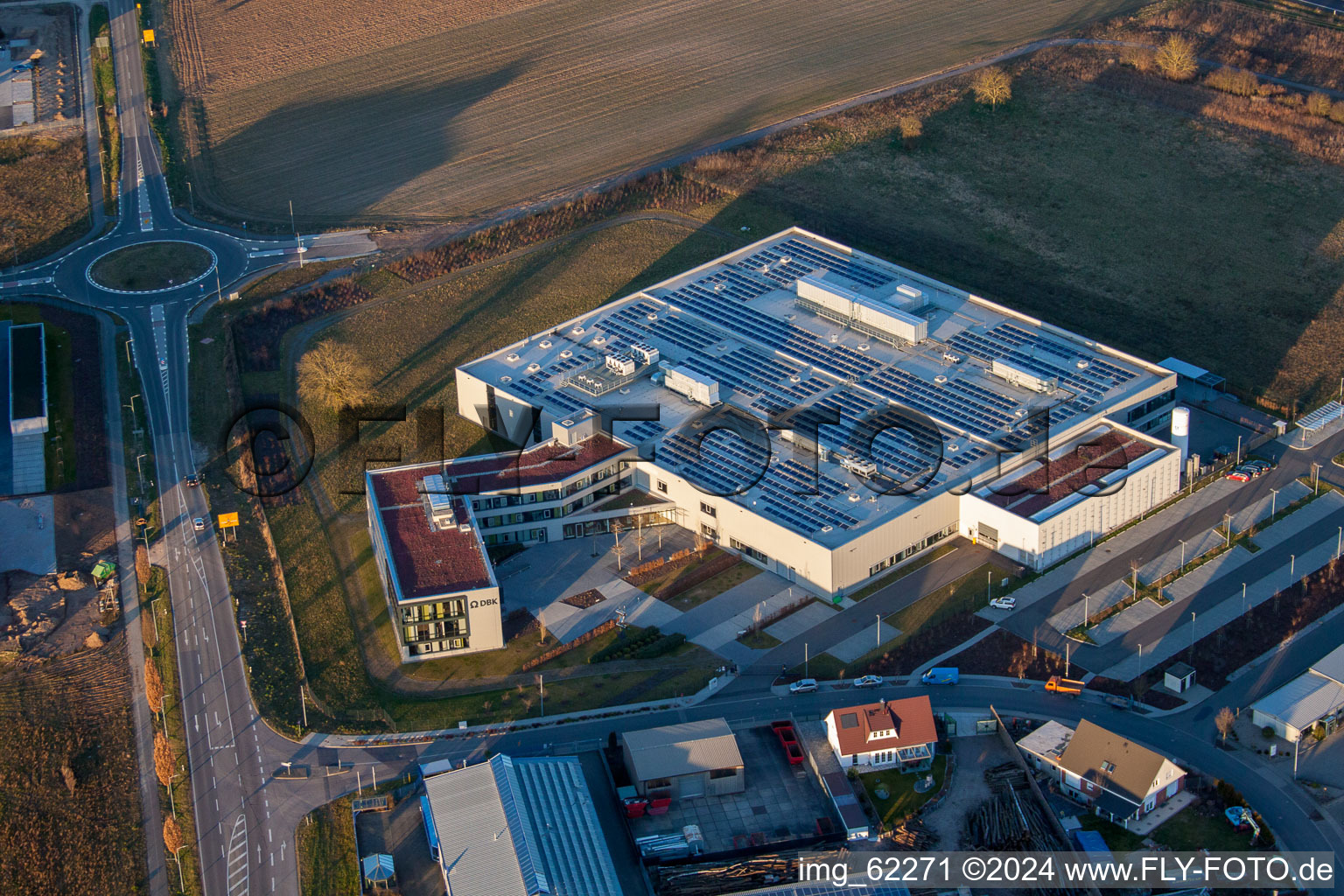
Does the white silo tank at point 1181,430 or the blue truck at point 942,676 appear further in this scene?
the white silo tank at point 1181,430

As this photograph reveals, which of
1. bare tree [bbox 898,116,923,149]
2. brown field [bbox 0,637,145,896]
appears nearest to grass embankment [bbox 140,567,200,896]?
brown field [bbox 0,637,145,896]

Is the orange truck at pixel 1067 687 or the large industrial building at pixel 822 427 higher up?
the large industrial building at pixel 822 427

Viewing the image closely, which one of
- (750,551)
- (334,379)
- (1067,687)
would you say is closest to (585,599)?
(750,551)

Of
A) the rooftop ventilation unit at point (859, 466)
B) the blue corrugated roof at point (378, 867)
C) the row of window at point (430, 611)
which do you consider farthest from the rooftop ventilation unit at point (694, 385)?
the blue corrugated roof at point (378, 867)

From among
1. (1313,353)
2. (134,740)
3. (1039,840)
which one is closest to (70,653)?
(134,740)

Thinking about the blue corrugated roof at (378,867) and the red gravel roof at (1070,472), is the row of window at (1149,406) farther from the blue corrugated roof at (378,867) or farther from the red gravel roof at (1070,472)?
the blue corrugated roof at (378,867)

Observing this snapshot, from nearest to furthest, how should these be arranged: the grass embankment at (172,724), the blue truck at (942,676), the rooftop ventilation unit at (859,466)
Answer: the grass embankment at (172,724) < the blue truck at (942,676) < the rooftop ventilation unit at (859,466)

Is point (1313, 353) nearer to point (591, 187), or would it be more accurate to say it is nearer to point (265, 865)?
point (591, 187)
